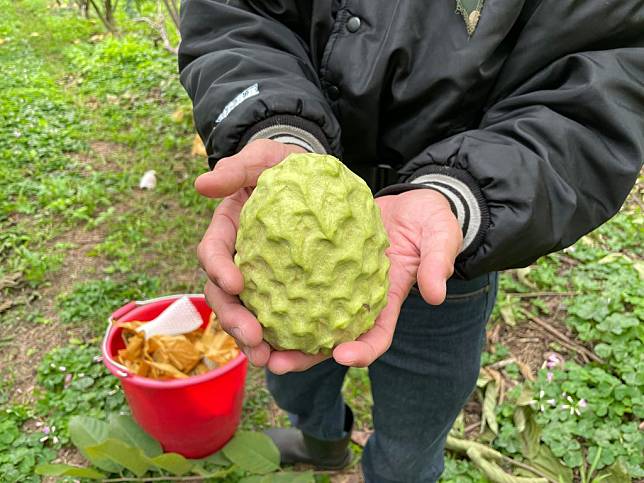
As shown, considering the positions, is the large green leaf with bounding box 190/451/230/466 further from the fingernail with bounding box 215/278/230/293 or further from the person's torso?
the person's torso

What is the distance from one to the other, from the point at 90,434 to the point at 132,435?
0.17 metres

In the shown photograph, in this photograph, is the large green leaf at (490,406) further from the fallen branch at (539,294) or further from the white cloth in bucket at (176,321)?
the white cloth in bucket at (176,321)

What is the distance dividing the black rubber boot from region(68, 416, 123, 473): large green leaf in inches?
25.9

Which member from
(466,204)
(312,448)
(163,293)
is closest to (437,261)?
(466,204)

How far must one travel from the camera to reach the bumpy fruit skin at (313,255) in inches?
51.2

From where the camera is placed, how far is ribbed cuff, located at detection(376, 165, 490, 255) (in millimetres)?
1353

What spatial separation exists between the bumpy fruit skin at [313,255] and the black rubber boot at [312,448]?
1.15 meters

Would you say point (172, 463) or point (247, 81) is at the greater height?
point (247, 81)

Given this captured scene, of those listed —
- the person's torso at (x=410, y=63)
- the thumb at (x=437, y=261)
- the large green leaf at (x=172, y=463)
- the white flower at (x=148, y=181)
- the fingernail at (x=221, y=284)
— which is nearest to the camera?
the thumb at (x=437, y=261)

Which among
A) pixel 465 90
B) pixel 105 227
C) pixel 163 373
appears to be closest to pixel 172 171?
pixel 105 227

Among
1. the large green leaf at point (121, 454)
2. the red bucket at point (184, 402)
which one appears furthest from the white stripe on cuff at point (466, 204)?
the large green leaf at point (121, 454)

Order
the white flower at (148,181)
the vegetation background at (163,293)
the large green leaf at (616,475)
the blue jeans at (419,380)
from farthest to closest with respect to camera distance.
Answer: the white flower at (148,181) < the vegetation background at (163,293) < the large green leaf at (616,475) < the blue jeans at (419,380)

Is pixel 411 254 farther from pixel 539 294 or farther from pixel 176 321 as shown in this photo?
pixel 539 294

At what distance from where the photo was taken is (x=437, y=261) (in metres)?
1.22
